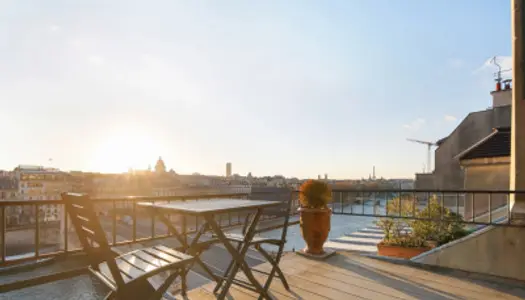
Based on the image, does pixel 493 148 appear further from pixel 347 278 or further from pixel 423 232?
pixel 347 278

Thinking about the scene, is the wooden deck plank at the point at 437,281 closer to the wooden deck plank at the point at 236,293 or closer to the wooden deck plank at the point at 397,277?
the wooden deck plank at the point at 397,277

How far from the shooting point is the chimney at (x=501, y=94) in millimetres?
11977

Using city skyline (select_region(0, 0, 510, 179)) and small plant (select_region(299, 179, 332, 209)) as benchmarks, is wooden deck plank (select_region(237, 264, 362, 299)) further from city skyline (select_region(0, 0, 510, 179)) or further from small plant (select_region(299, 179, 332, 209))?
city skyline (select_region(0, 0, 510, 179))

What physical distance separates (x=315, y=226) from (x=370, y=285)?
1.04 metres

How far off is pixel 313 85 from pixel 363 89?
71.9 inches

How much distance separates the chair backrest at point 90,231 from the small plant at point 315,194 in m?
2.45

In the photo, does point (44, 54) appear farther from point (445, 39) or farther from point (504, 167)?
point (504, 167)

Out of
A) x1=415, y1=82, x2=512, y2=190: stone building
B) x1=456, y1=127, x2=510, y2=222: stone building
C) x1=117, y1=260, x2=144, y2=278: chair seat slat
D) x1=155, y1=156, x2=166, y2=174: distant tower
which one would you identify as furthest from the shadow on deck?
x1=155, y1=156, x2=166, y2=174: distant tower

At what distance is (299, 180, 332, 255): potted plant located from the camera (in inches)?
141

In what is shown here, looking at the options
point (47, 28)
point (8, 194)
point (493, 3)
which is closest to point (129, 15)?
point (47, 28)

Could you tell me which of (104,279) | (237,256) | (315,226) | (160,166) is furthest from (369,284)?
(160,166)

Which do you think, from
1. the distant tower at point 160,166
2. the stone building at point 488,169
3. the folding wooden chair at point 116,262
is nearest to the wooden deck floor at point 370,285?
the folding wooden chair at point 116,262

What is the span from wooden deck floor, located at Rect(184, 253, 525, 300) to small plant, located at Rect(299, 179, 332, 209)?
709mm

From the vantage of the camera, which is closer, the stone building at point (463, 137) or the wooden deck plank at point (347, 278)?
the wooden deck plank at point (347, 278)
